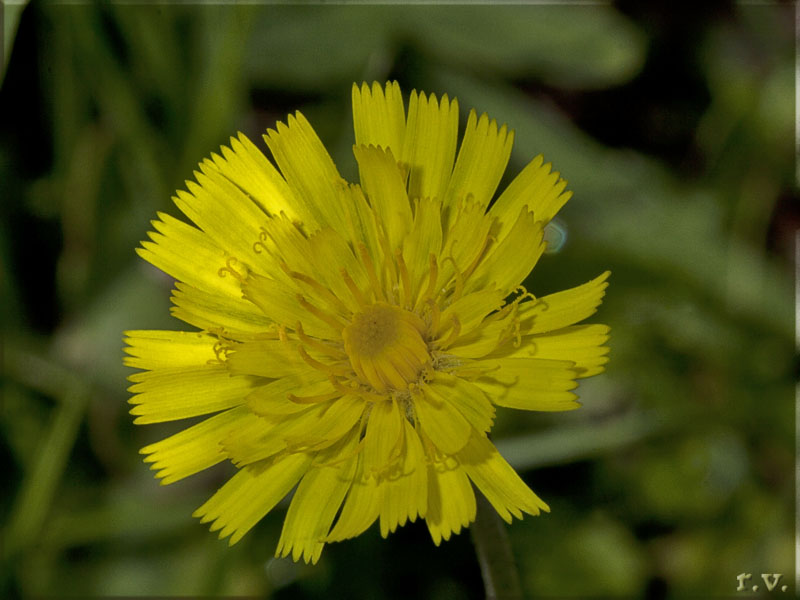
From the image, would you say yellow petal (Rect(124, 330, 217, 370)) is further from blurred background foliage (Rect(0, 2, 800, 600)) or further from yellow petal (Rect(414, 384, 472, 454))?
blurred background foliage (Rect(0, 2, 800, 600))

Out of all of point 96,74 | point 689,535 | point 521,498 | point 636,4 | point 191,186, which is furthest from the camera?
point 636,4

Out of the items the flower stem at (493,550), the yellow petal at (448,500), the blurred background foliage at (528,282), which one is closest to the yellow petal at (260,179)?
the yellow petal at (448,500)

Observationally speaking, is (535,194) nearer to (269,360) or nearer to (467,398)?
(467,398)

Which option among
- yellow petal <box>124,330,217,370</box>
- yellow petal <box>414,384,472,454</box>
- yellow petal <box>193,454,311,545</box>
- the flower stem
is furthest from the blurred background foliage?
yellow petal <box>124,330,217,370</box>

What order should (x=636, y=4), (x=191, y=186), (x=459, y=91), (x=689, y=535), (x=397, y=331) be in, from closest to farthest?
(x=397, y=331) < (x=191, y=186) < (x=689, y=535) < (x=459, y=91) < (x=636, y=4)

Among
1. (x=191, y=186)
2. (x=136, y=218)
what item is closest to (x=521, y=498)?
(x=191, y=186)

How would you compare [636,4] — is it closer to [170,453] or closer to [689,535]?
[689,535]
